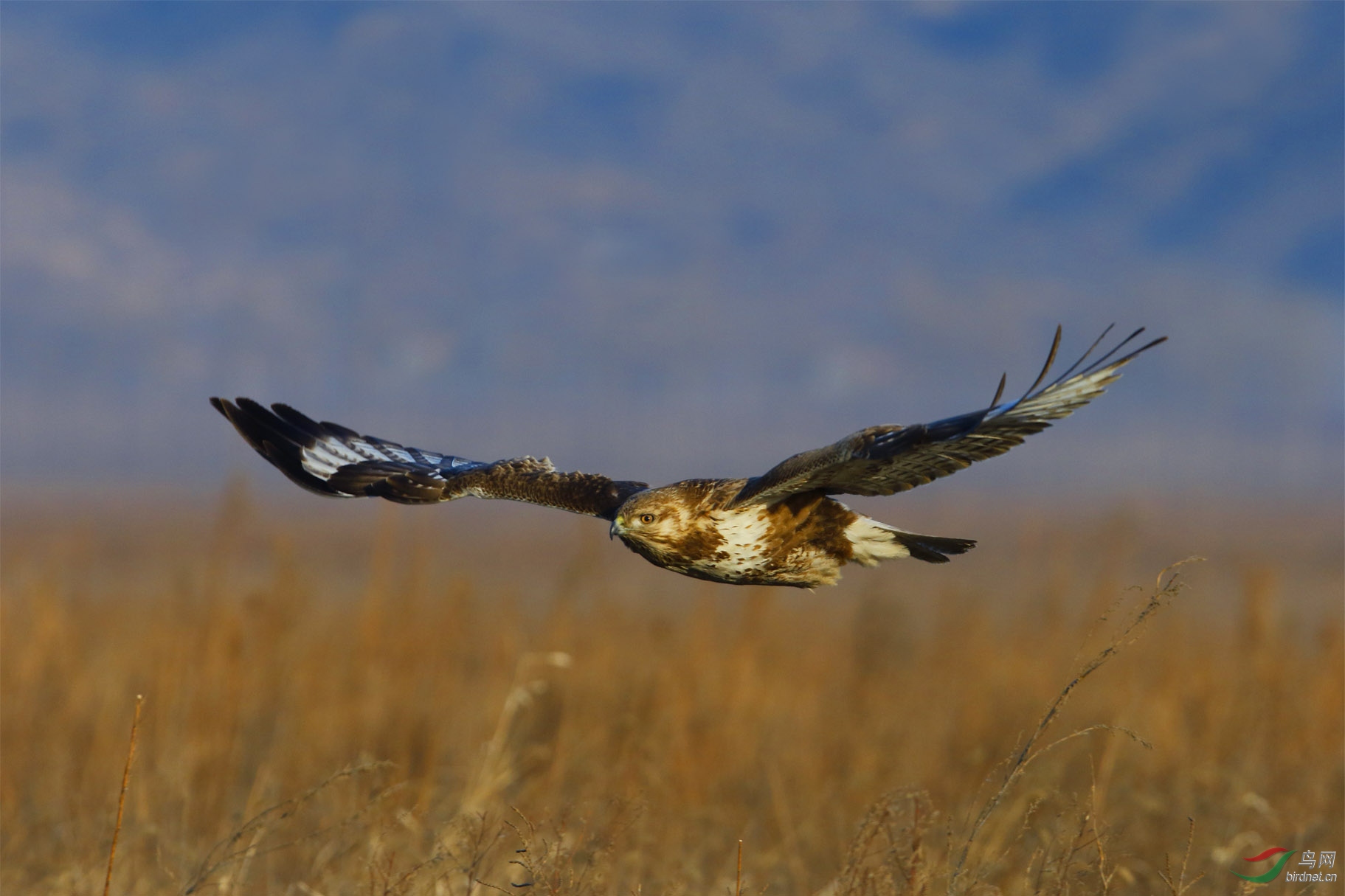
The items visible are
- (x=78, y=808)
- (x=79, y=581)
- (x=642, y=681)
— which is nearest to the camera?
(x=78, y=808)

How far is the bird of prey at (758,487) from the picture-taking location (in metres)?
4.04

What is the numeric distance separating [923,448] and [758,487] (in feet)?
2.74

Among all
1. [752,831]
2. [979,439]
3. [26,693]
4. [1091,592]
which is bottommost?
[752,831]

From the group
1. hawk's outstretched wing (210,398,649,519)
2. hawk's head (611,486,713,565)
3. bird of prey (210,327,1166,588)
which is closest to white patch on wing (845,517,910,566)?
bird of prey (210,327,1166,588)

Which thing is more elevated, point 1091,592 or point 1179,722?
point 1091,592

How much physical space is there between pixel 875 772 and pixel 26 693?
674cm

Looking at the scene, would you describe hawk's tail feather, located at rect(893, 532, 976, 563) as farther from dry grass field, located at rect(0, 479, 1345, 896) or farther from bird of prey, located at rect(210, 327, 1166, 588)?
dry grass field, located at rect(0, 479, 1345, 896)

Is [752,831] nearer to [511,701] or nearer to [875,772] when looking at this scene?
[875,772]

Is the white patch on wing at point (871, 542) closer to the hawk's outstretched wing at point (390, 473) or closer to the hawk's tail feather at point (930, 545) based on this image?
the hawk's tail feather at point (930, 545)

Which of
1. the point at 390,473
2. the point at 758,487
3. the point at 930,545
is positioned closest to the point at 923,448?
the point at 758,487

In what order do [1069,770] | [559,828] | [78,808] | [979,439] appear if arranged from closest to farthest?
[559,828] < [979,439] < [78,808] < [1069,770]

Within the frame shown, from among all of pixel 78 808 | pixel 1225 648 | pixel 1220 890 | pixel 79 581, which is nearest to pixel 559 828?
pixel 1220 890

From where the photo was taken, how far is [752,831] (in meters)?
7.62

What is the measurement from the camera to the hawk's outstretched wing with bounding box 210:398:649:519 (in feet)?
20.2
